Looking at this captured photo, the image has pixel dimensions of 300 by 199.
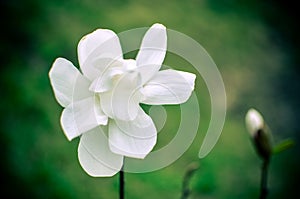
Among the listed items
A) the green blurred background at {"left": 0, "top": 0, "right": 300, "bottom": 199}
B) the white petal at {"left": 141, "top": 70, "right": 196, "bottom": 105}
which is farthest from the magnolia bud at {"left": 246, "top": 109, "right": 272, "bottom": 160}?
the green blurred background at {"left": 0, "top": 0, "right": 300, "bottom": 199}

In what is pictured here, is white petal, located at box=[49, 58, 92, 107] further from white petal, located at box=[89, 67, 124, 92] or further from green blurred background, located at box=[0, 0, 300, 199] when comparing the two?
green blurred background, located at box=[0, 0, 300, 199]

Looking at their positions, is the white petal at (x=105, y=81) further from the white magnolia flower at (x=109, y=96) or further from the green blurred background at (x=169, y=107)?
the green blurred background at (x=169, y=107)

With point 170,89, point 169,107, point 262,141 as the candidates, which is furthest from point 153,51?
point 169,107

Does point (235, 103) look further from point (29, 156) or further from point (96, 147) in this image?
point (96, 147)

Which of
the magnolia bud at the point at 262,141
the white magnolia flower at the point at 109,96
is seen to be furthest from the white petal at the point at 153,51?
the magnolia bud at the point at 262,141

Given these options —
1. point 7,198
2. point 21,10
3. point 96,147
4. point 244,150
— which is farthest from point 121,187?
point 21,10

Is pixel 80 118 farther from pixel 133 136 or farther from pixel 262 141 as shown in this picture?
pixel 262 141
